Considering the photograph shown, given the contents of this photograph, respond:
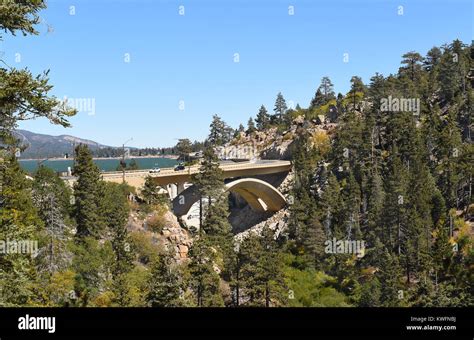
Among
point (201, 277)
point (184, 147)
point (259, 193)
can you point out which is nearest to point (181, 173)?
point (259, 193)

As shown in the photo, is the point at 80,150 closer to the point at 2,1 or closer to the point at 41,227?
the point at 41,227

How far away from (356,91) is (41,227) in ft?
231

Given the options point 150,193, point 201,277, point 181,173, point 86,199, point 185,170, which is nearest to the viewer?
point 201,277

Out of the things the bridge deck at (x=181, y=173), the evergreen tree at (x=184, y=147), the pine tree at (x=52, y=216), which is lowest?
the pine tree at (x=52, y=216)

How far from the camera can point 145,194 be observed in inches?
1719

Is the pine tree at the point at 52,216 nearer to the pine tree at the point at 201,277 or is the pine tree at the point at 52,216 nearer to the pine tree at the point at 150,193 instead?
the pine tree at the point at 150,193

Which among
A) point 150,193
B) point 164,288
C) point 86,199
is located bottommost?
point 164,288

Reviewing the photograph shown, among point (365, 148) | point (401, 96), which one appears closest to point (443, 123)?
point (401, 96)

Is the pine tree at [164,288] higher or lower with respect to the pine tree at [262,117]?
lower

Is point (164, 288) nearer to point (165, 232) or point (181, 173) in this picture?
point (165, 232)

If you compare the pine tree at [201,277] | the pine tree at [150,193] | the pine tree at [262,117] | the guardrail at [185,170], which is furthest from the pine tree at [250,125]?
the pine tree at [201,277]

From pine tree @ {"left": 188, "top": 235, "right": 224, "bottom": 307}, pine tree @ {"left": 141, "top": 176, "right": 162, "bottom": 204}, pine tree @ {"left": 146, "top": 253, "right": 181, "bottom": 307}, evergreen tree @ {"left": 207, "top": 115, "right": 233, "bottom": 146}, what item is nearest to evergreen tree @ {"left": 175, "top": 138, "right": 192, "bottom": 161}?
evergreen tree @ {"left": 207, "top": 115, "right": 233, "bottom": 146}

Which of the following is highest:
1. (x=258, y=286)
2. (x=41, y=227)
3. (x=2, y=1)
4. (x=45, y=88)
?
(x=2, y=1)

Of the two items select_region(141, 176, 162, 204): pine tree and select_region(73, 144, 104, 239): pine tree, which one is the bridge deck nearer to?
select_region(141, 176, 162, 204): pine tree
